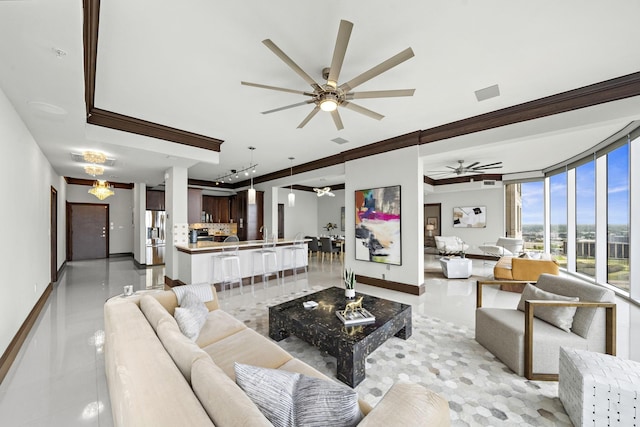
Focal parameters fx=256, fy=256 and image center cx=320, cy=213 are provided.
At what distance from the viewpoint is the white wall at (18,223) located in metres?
2.57

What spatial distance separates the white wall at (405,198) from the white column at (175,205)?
3871mm

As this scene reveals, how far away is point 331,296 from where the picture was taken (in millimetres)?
3346

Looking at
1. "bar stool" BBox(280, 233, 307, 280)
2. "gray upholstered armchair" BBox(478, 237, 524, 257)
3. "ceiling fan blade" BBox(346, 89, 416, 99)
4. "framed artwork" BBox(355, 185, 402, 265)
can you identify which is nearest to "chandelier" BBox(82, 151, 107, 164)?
"bar stool" BBox(280, 233, 307, 280)

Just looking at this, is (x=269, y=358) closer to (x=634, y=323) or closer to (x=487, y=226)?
(x=634, y=323)

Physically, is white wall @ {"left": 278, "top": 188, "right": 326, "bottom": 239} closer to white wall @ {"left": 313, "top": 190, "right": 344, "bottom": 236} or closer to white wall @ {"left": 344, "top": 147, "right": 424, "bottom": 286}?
white wall @ {"left": 313, "top": 190, "right": 344, "bottom": 236}

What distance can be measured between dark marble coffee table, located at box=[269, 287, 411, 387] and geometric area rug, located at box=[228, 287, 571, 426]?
0.18m

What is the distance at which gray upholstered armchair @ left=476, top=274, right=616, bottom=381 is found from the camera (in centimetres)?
219

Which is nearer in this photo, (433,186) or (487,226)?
(487,226)

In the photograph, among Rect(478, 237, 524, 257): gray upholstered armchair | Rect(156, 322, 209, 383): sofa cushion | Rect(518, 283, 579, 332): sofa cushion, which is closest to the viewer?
Rect(156, 322, 209, 383): sofa cushion

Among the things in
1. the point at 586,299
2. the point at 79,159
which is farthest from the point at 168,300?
the point at 79,159

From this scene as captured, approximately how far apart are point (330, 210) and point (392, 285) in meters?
6.37

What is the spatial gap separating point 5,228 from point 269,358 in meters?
3.13

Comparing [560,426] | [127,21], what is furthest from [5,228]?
[560,426]

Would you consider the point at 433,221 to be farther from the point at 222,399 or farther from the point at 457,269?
the point at 222,399
